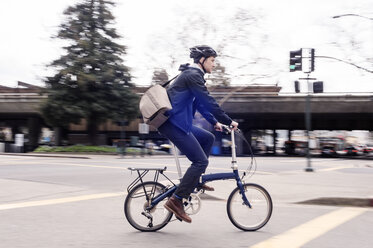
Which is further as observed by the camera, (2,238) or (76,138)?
(76,138)

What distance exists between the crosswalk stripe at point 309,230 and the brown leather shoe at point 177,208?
80 cm

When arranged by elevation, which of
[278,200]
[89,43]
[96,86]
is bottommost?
[278,200]

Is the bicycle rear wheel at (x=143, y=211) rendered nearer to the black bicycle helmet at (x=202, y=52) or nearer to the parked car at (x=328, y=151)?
the black bicycle helmet at (x=202, y=52)

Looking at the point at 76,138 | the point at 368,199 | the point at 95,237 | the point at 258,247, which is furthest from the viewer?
the point at 76,138

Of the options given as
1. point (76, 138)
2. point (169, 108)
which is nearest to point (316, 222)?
point (169, 108)

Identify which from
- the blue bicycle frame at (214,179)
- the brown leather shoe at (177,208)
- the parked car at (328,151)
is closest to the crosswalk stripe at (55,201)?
the blue bicycle frame at (214,179)

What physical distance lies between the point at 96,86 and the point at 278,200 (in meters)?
27.9

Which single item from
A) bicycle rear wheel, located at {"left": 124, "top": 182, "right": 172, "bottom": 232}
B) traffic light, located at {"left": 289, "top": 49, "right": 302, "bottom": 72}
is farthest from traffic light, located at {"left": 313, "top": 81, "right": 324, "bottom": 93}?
bicycle rear wheel, located at {"left": 124, "top": 182, "right": 172, "bottom": 232}

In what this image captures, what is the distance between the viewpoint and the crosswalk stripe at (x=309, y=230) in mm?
3988

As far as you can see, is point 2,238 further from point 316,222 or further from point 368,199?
point 368,199

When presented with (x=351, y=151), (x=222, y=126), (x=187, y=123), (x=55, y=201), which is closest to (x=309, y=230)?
(x=222, y=126)

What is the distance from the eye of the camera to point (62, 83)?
33.3 meters

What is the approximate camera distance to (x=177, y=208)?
169 inches

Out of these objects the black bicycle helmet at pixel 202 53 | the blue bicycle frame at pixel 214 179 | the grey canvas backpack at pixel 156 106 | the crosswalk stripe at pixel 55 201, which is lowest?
the crosswalk stripe at pixel 55 201
